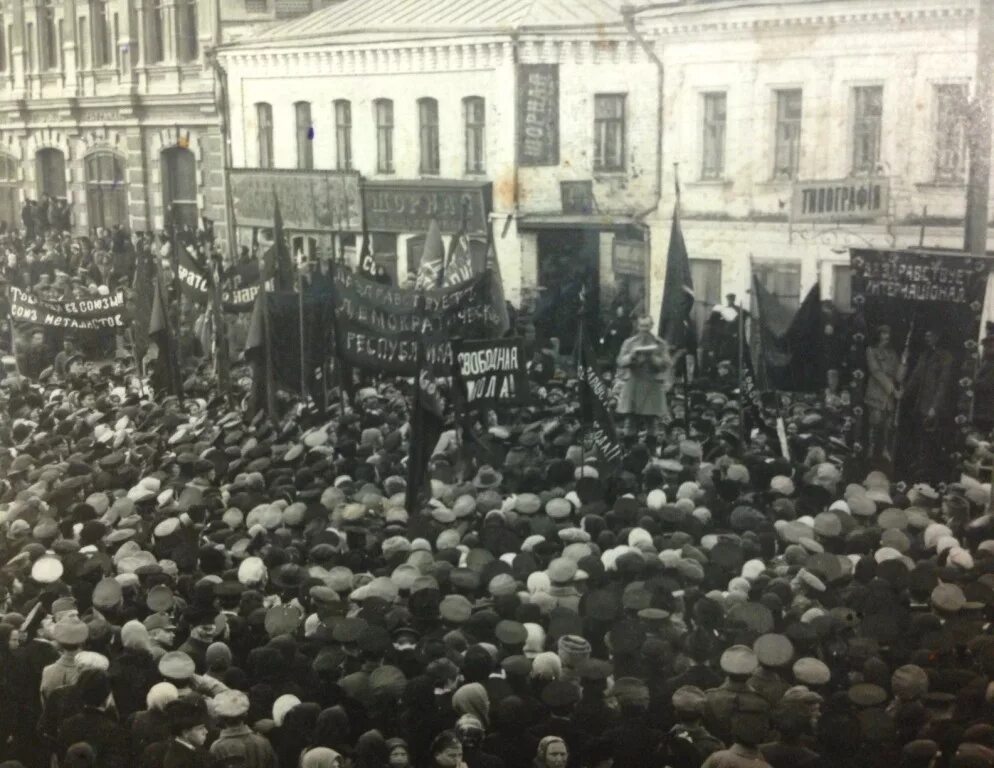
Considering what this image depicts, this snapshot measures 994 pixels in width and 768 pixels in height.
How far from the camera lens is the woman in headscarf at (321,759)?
613cm

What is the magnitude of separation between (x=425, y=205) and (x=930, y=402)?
6.52 meters

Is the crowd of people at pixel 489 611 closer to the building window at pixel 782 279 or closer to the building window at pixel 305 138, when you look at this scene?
the building window at pixel 782 279

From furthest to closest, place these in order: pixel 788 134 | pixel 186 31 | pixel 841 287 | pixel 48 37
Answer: pixel 186 31
pixel 48 37
pixel 788 134
pixel 841 287

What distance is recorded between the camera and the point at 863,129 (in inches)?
436

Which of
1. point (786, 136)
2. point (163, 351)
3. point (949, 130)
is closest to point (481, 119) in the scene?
point (786, 136)

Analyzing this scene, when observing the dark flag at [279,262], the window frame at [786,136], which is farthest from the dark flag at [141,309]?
the window frame at [786,136]

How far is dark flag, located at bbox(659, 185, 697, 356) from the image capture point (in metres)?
11.9

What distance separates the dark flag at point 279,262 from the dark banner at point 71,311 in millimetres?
1606

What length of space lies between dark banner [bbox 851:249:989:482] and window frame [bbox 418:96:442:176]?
552 cm

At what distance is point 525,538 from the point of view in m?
8.53

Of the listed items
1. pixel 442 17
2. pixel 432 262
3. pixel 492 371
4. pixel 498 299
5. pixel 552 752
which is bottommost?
pixel 552 752

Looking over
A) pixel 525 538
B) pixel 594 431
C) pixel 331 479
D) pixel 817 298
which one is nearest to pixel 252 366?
pixel 331 479

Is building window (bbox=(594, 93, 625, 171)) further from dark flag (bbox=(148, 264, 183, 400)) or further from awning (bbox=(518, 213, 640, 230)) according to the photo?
dark flag (bbox=(148, 264, 183, 400))

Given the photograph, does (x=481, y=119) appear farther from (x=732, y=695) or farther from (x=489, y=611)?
(x=732, y=695)
